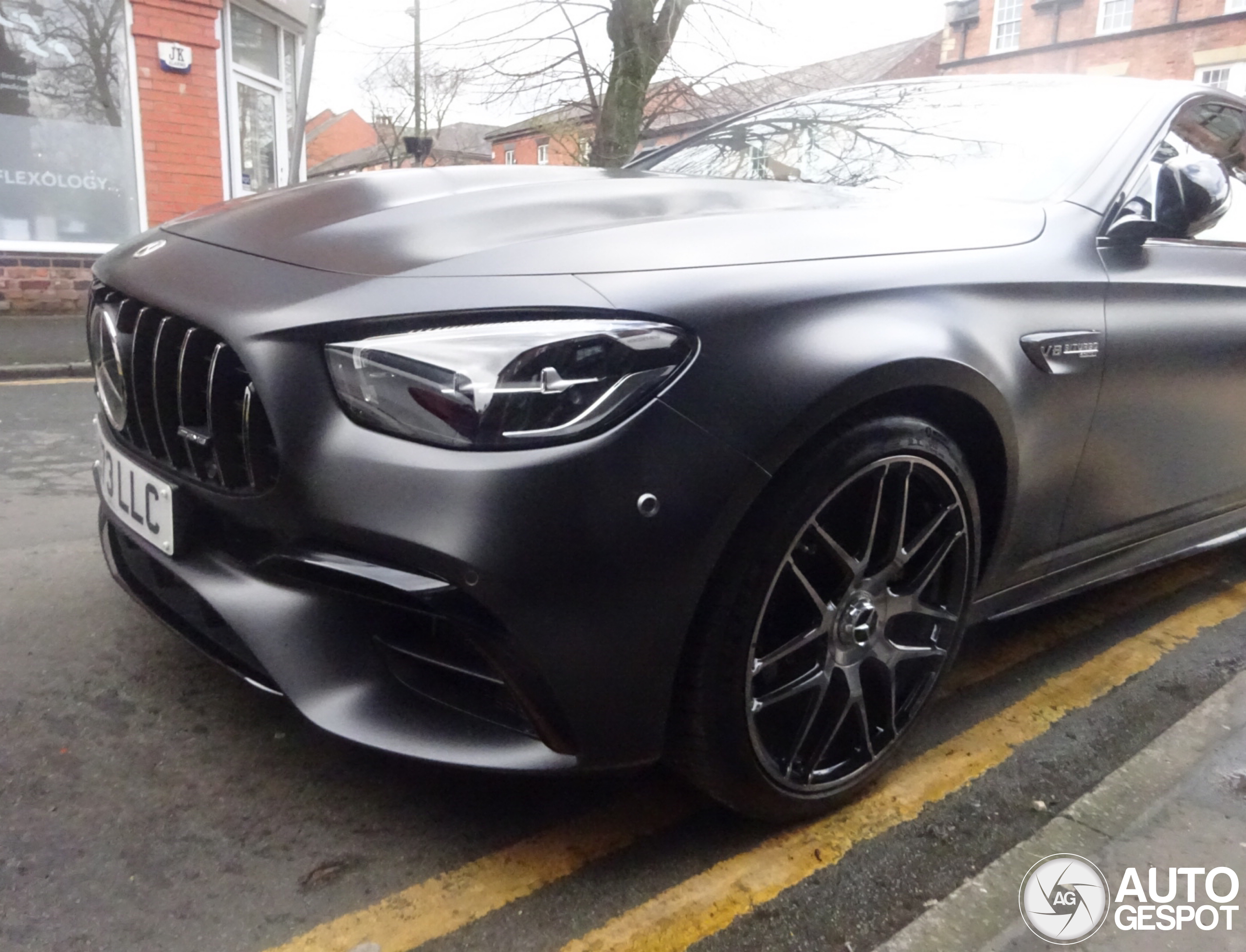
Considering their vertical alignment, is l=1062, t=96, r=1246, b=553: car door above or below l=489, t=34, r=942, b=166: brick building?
below

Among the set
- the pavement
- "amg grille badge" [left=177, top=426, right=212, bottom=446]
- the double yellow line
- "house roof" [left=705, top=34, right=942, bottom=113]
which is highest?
"house roof" [left=705, top=34, right=942, bottom=113]

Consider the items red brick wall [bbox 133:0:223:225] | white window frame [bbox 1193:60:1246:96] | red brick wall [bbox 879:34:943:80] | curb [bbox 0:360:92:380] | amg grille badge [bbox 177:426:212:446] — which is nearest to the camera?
amg grille badge [bbox 177:426:212:446]

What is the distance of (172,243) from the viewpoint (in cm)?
200

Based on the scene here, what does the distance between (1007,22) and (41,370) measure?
30457 mm

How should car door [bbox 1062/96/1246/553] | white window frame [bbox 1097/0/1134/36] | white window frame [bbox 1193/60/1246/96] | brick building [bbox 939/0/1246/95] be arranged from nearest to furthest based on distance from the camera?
car door [bbox 1062/96/1246/553], white window frame [bbox 1193/60/1246/96], brick building [bbox 939/0/1246/95], white window frame [bbox 1097/0/1134/36]

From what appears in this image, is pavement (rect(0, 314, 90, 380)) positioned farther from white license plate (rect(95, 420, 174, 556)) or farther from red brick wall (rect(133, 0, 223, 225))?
white license plate (rect(95, 420, 174, 556))

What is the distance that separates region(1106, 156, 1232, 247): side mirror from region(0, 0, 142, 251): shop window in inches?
384

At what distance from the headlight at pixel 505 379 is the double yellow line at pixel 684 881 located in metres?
0.82

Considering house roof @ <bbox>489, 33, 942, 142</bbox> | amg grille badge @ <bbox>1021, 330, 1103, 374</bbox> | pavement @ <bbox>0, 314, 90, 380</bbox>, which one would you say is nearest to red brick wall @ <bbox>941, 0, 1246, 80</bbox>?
house roof @ <bbox>489, 33, 942, 142</bbox>

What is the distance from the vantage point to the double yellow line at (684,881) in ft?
5.41

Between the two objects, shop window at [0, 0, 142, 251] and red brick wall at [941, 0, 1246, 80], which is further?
red brick wall at [941, 0, 1246, 80]

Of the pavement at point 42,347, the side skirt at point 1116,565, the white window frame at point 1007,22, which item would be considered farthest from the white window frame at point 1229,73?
the side skirt at point 1116,565

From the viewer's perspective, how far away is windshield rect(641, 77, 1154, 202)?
2410 millimetres

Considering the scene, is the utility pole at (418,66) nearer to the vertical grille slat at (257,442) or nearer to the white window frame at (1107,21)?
the vertical grille slat at (257,442)
